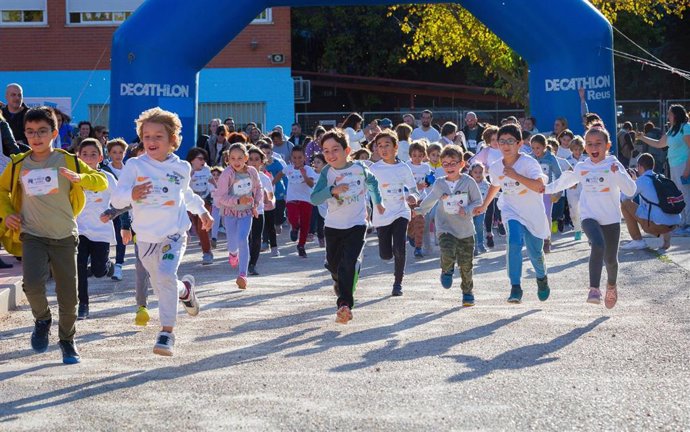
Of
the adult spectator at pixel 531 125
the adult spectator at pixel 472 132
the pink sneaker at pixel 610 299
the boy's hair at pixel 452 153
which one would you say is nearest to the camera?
the pink sneaker at pixel 610 299

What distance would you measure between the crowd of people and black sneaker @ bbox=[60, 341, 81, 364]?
0.01 m

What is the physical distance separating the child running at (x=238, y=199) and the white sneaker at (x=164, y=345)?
4.07m

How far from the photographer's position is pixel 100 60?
103 ft

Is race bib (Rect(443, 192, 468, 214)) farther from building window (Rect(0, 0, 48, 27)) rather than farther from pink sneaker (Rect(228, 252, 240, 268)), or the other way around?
building window (Rect(0, 0, 48, 27))

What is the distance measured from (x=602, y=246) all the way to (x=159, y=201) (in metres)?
3.81

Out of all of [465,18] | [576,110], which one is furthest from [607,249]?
[465,18]

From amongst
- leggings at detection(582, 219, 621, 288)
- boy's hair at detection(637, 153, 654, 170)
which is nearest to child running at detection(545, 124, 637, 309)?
leggings at detection(582, 219, 621, 288)

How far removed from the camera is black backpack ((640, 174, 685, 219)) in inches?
567

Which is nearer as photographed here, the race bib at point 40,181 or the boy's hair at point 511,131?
the race bib at point 40,181

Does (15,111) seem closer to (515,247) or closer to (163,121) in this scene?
(163,121)

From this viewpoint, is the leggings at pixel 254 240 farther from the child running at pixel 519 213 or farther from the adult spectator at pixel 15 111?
the child running at pixel 519 213

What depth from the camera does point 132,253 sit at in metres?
15.9

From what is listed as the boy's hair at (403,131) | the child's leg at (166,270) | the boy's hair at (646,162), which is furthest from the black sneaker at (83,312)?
the boy's hair at (646,162)

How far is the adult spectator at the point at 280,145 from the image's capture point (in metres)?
19.7
